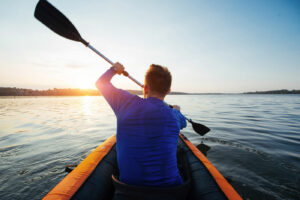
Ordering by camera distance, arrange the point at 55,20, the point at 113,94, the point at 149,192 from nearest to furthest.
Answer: the point at 149,192, the point at 113,94, the point at 55,20

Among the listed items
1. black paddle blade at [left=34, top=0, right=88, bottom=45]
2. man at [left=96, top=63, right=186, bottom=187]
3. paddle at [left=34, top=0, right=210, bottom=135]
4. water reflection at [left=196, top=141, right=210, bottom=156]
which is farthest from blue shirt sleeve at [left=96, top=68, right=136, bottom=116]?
water reflection at [left=196, top=141, right=210, bottom=156]

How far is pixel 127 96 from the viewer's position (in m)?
1.59

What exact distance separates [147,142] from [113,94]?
64 cm

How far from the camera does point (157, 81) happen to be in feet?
5.51

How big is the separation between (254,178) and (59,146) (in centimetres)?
722

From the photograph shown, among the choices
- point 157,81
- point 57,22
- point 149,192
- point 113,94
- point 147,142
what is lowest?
point 149,192

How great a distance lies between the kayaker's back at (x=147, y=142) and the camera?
142 cm

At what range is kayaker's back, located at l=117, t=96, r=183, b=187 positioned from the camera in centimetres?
142

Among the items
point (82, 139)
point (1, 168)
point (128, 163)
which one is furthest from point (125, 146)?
point (82, 139)

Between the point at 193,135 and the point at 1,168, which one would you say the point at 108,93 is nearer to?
the point at 1,168

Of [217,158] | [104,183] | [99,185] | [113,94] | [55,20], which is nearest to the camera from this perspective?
[113,94]

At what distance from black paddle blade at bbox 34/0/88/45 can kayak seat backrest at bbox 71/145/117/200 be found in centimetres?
240

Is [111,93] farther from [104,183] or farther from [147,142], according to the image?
[104,183]

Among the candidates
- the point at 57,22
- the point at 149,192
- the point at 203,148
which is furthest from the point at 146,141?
the point at 203,148
